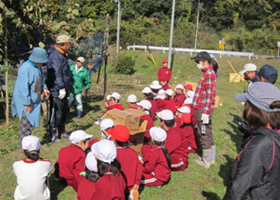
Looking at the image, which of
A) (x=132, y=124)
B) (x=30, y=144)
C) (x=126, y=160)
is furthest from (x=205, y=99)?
(x=30, y=144)

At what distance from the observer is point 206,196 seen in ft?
14.9

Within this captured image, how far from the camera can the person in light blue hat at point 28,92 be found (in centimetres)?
482

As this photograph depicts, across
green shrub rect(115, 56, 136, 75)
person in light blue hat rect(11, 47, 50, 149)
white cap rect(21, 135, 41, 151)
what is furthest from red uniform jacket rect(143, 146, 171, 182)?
green shrub rect(115, 56, 136, 75)

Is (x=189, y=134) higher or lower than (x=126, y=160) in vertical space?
lower

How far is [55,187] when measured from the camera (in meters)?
4.21

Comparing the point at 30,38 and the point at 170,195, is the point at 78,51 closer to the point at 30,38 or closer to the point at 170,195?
the point at 30,38

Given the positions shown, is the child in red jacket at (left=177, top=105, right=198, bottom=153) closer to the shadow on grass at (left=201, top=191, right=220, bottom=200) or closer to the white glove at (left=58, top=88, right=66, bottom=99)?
the shadow on grass at (left=201, top=191, right=220, bottom=200)

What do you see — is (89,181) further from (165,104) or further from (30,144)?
(165,104)

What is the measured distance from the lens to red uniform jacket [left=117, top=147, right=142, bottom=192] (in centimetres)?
372

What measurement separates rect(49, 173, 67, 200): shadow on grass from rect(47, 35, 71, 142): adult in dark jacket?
5.85 ft

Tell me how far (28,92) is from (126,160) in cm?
230

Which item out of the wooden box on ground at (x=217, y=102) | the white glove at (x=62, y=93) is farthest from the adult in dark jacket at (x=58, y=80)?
the wooden box on ground at (x=217, y=102)

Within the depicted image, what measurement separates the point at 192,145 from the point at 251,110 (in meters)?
4.10

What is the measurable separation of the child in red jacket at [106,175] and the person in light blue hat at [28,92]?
242 cm
